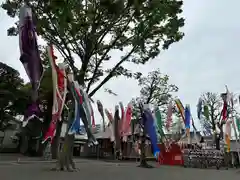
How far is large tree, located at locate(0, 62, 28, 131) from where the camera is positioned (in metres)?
26.4

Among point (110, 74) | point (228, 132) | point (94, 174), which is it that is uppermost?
point (110, 74)

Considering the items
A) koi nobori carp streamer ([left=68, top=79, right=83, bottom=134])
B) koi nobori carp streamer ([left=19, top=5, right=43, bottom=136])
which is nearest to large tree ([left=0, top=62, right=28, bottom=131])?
koi nobori carp streamer ([left=68, top=79, right=83, bottom=134])

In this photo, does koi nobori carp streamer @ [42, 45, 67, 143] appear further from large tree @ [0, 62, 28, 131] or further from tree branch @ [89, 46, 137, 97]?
large tree @ [0, 62, 28, 131]

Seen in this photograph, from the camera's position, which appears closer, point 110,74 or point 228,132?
point 110,74

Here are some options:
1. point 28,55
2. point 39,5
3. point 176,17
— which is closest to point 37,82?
point 28,55

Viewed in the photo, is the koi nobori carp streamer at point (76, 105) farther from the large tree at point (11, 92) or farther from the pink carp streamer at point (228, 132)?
the large tree at point (11, 92)

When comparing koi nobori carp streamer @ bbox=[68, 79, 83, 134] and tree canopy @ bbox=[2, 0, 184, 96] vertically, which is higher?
tree canopy @ bbox=[2, 0, 184, 96]

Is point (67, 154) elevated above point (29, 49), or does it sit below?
below

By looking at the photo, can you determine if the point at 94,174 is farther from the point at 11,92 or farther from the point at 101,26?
the point at 11,92

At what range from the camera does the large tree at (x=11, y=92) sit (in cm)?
2638

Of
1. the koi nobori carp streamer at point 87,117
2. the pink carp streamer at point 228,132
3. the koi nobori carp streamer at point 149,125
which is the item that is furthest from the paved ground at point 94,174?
the pink carp streamer at point 228,132

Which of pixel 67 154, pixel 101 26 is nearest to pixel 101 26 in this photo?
pixel 101 26

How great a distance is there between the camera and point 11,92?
85.1ft

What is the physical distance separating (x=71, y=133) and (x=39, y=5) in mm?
7021
